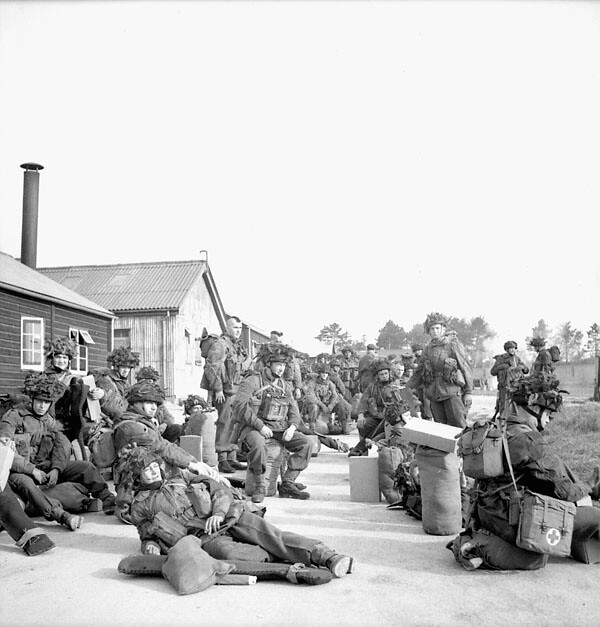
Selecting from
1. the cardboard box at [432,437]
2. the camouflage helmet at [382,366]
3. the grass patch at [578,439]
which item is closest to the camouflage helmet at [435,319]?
the camouflage helmet at [382,366]

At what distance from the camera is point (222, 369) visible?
10.9m

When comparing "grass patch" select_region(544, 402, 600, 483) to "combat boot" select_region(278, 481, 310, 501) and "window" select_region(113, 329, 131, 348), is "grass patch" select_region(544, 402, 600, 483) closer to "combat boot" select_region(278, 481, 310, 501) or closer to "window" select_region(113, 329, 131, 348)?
"combat boot" select_region(278, 481, 310, 501)

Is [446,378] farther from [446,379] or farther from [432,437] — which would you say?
[432,437]

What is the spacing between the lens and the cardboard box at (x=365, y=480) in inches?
298

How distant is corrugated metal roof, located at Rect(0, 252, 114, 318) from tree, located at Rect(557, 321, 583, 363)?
87.9m

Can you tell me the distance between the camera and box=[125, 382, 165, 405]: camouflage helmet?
267 inches

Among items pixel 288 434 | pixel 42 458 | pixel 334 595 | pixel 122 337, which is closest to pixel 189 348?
pixel 122 337

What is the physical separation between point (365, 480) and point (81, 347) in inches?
686

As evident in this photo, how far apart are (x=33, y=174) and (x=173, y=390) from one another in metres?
10.1

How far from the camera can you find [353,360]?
76.7 feet

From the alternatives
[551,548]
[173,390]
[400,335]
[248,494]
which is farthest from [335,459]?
[400,335]

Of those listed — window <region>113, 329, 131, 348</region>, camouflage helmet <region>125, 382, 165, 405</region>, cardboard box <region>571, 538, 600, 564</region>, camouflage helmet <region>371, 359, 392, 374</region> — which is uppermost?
window <region>113, 329, 131, 348</region>

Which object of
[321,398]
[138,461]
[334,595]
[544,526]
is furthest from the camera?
[321,398]

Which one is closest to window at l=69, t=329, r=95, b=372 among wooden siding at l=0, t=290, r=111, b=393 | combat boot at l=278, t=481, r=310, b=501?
wooden siding at l=0, t=290, r=111, b=393
